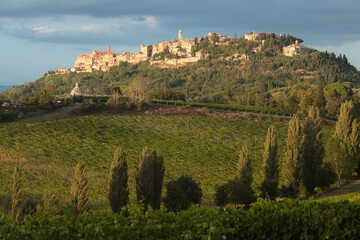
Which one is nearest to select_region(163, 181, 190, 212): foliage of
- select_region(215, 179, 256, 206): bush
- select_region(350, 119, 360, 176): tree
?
select_region(215, 179, 256, 206): bush

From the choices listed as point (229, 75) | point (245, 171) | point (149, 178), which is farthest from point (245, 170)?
point (229, 75)

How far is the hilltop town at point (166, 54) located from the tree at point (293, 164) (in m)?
106

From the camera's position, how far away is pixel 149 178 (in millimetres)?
18500

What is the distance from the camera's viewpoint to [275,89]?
90312 millimetres

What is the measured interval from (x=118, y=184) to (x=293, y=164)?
519 inches

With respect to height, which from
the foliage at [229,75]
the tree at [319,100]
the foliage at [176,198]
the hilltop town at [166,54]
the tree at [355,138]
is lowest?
the foliage at [176,198]

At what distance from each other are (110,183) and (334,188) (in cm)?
1895

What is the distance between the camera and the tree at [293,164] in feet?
Result: 78.9

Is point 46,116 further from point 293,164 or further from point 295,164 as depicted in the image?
point 295,164

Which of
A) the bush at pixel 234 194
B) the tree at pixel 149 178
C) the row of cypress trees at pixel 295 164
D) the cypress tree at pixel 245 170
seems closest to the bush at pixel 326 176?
the row of cypress trees at pixel 295 164

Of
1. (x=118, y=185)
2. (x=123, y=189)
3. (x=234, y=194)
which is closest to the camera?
(x=118, y=185)

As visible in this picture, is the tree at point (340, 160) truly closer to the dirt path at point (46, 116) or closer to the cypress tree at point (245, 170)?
the cypress tree at point (245, 170)

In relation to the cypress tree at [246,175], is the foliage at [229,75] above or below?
above

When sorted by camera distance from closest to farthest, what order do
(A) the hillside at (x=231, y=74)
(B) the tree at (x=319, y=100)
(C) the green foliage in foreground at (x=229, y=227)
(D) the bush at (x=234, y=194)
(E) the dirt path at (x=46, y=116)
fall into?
Result: (C) the green foliage in foreground at (x=229, y=227)
(D) the bush at (x=234, y=194)
(E) the dirt path at (x=46, y=116)
(B) the tree at (x=319, y=100)
(A) the hillside at (x=231, y=74)
